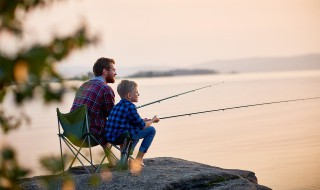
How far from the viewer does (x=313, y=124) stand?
17.5 metres

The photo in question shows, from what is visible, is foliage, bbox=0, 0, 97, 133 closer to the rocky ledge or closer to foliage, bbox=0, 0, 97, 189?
foliage, bbox=0, 0, 97, 189

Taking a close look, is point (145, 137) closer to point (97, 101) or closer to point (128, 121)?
point (128, 121)

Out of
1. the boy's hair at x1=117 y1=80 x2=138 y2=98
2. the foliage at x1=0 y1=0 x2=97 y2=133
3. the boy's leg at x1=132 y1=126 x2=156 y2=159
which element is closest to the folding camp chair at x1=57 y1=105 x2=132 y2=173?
the boy's leg at x1=132 y1=126 x2=156 y2=159

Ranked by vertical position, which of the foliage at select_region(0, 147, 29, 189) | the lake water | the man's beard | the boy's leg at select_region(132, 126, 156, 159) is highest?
the foliage at select_region(0, 147, 29, 189)

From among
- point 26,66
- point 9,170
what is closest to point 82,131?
point 9,170

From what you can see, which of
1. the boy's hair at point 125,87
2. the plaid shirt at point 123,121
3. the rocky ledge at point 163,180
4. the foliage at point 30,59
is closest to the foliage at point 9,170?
the foliage at point 30,59

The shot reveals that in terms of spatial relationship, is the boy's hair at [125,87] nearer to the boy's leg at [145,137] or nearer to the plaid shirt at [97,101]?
the plaid shirt at [97,101]

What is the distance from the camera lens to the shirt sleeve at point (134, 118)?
631 cm

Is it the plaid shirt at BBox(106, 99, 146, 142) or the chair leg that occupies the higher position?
the plaid shirt at BBox(106, 99, 146, 142)

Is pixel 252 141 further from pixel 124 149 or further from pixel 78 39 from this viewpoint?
pixel 78 39

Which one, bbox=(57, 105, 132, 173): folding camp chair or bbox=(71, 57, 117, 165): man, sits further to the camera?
bbox=(71, 57, 117, 165): man

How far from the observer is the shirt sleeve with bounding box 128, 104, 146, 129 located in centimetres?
631

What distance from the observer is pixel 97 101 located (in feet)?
21.5

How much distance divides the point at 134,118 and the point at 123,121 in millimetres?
134
